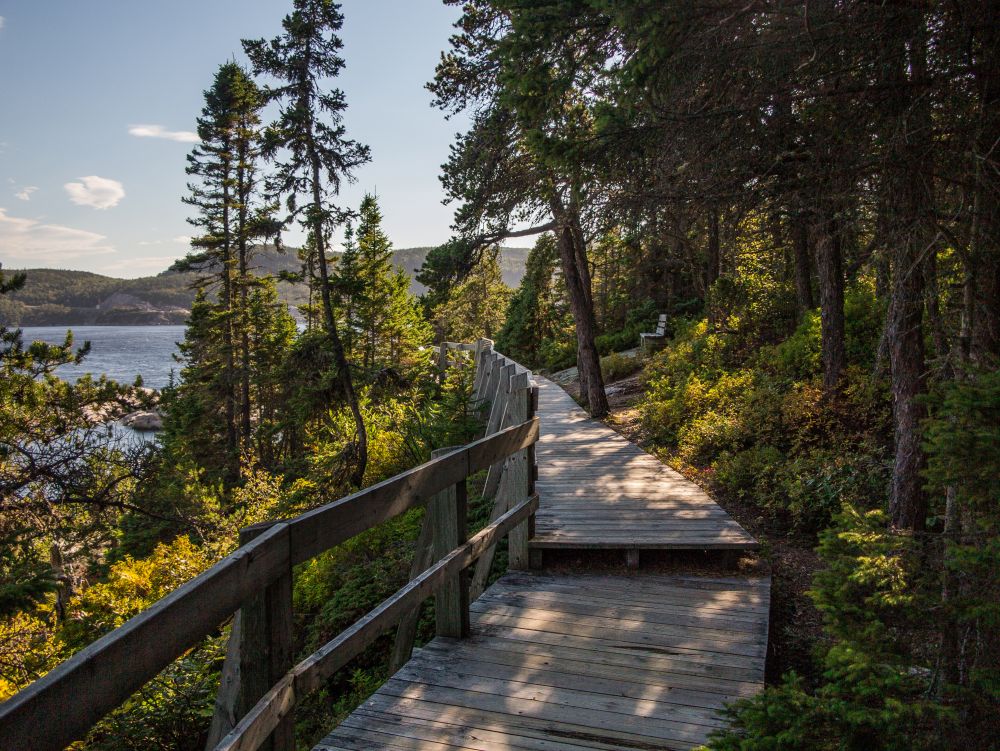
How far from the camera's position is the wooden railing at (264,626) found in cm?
136

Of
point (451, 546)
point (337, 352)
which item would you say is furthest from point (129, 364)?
point (451, 546)

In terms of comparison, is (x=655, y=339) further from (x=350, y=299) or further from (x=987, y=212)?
(x=350, y=299)

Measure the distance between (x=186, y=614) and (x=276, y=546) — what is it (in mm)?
493

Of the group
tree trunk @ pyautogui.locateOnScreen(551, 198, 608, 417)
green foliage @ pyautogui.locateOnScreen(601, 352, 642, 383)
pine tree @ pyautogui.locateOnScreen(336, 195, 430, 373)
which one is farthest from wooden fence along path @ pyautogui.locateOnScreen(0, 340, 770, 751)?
pine tree @ pyautogui.locateOnScreen(336, 195, 430, 373)

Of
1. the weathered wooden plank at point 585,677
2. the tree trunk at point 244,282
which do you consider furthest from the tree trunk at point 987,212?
the tree trunk at point 244,282

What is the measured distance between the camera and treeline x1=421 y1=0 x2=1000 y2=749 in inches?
88.2

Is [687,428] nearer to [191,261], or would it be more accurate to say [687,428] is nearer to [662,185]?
[662,185]

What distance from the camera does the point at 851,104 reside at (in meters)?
4.73

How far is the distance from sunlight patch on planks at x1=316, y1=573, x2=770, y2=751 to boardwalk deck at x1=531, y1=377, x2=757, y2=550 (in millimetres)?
440

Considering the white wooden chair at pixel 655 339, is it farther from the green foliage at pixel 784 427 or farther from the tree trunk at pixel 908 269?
the tree trunk at pixel 908 269

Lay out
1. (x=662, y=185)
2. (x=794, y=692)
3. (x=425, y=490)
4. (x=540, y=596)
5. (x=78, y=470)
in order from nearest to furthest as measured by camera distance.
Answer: (x=794, y=692), (x=425, y=490), (x=540, y=596), (x=662, y=185), (x=78, y=470)

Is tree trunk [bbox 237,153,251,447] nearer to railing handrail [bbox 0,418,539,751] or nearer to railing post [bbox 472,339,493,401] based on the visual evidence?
railing post [bbox 472,339,493,401]

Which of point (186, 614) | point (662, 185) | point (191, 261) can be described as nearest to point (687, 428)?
point (662, 185)

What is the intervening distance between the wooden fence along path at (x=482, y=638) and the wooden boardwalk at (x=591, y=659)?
0.01 m
